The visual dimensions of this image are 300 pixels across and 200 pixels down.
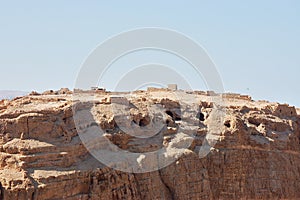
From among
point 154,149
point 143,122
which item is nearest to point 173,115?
point 143,122

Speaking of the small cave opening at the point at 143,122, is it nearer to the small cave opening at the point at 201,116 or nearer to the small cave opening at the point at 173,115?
the small cave opening at the point at 173,115

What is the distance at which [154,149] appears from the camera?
2959 centimetres

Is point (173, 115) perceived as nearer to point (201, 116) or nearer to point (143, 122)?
point (201, 116)

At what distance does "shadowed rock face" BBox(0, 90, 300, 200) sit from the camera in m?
24.6

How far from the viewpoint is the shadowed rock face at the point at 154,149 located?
2461 cm

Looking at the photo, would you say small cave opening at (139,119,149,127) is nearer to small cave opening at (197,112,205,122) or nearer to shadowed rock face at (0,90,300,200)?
shadowed rock face at (0,90,300,200)

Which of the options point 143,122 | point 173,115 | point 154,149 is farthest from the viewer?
point 173,115

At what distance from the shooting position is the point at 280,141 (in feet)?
119

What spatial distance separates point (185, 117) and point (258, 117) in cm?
584

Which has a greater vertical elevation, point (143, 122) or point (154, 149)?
point (143, 122)

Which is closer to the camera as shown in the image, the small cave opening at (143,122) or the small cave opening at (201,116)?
the small cave opening at (143,122)

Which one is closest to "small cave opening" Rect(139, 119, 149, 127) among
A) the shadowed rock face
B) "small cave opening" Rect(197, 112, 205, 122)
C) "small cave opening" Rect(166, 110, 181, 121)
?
the shadowed rock face

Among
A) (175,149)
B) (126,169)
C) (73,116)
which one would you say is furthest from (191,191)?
(73,116)

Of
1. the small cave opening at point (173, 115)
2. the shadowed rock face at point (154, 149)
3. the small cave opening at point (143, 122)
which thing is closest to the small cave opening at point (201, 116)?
the shadowed rock face at point (154, 149)
